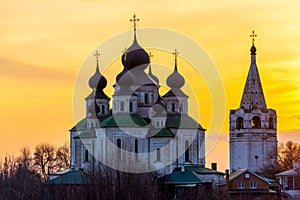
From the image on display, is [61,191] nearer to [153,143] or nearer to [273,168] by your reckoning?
[153,143]

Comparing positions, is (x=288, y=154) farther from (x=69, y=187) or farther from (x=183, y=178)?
(x=69, y=187)

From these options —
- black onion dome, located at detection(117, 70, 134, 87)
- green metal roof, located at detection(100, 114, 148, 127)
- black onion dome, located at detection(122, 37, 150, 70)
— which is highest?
black onion dome, located at detection(122, 37, 150, 70)

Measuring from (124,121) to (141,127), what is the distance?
91cm

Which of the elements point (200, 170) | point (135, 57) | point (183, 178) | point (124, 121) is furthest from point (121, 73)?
point (183, 178)

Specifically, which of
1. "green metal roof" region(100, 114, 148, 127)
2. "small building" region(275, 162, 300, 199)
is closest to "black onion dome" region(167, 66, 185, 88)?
"green metal roof" region(100, 114, 148, 127)

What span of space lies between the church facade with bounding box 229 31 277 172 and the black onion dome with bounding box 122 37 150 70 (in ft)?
58.7

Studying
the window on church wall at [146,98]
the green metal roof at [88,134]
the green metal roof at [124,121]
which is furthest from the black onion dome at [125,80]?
the green metal roof at [88,134]

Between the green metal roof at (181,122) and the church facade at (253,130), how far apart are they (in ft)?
51.0

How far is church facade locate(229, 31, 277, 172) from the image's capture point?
74938mm

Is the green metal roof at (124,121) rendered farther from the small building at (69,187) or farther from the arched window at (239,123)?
the arched window at (239,123)

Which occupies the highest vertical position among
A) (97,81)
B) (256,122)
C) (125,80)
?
(97,81)

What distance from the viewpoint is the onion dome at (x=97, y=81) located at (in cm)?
6188

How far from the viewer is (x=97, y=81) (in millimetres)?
61875

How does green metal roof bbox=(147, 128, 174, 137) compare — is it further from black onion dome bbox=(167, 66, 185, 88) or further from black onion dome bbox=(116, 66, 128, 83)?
black onion dome bbox=(167, 66, 185, 88)
